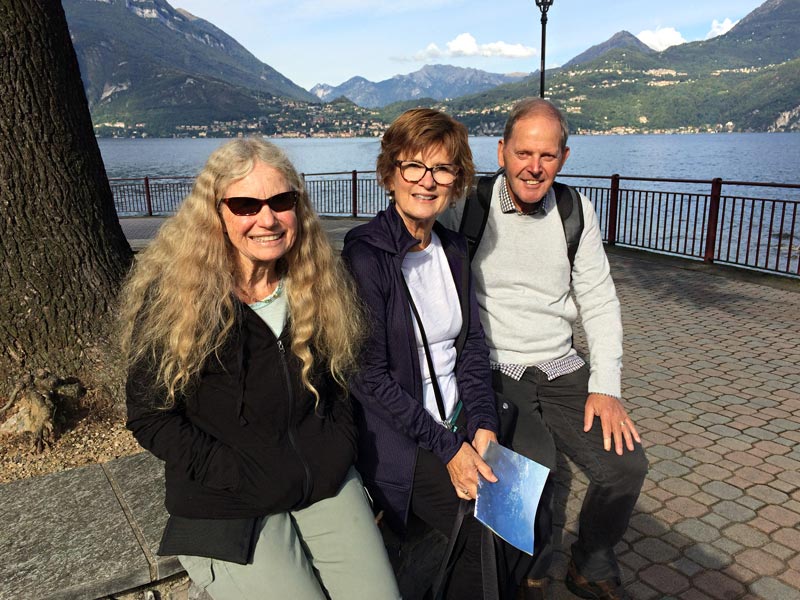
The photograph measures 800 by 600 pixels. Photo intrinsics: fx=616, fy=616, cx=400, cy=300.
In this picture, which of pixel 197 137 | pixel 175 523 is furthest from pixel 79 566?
pixel 197 137

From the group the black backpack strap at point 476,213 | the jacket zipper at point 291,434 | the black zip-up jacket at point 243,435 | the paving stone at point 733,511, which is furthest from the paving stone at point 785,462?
the jacket zipper at point 291,434

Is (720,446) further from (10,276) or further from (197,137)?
(197,137)

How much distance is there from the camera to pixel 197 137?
563 feet

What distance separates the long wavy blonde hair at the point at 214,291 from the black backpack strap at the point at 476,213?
2.41ft

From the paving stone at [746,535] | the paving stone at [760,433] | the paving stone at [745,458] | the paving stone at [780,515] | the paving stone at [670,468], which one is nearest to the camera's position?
the paving stone at [746,535]

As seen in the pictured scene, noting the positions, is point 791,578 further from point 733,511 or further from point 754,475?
point 754,475

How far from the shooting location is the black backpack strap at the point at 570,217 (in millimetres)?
2664

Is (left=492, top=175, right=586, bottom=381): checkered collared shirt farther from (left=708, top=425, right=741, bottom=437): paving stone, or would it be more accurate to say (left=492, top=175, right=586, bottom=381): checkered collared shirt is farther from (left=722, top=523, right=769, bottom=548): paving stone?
(left=708, top=425, right=741, bottom=437): paving stone

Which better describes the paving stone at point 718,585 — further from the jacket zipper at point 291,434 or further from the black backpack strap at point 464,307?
the jacket zipper at point 291,434

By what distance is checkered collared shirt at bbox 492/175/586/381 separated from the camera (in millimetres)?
2621

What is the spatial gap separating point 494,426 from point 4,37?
3.08 m

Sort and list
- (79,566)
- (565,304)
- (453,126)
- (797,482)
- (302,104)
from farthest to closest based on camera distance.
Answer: (302,104) → (797,482) → (565,304) → (453,126) → (79,566)

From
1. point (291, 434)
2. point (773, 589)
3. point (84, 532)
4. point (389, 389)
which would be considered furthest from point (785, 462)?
point (84, 532)

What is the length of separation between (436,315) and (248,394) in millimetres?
763
